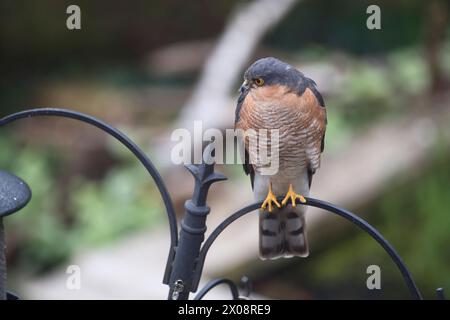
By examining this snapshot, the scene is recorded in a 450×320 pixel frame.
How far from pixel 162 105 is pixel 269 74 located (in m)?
4.62

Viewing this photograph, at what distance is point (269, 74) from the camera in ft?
6.74

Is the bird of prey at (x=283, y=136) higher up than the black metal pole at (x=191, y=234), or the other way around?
the bird of prey at (x=283, y=136)

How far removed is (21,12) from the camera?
6.98 meters

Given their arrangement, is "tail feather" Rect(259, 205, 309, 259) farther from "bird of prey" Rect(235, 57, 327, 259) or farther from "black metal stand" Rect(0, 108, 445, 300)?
"black metal stand" Rect(0, 108, 445, 300)

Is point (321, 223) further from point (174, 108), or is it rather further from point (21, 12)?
point (21, 12)

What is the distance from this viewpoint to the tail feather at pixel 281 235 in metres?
2.46

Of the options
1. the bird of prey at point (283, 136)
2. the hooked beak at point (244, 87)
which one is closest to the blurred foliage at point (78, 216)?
the bird of prey at point (283, 136)

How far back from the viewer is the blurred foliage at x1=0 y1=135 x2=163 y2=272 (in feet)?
15.5

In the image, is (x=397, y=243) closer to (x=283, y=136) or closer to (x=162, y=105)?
(x=283, y=136)

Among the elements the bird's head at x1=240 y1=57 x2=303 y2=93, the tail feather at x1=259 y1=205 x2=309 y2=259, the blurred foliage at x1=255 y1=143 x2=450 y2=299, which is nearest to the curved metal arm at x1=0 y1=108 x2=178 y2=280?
the bird's head at x1=240 y1=57 x2=303 y2=93

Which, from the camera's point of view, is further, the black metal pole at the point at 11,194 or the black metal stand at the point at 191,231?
the black metal stand at the point at 191,231

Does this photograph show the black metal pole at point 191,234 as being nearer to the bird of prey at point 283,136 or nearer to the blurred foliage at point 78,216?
the bird of prey at point 283,136

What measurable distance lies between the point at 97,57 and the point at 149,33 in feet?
1.90

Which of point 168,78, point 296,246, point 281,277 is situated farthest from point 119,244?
point 168,78
